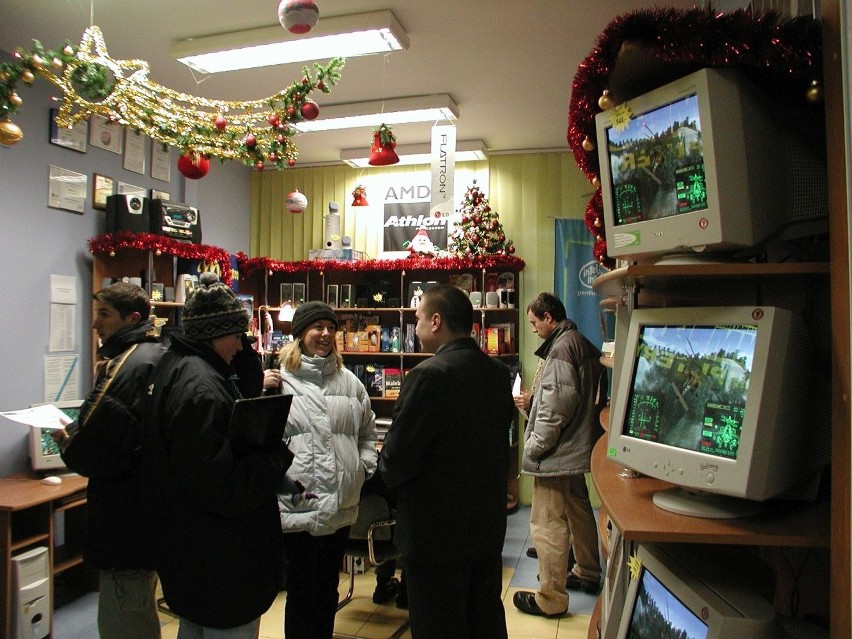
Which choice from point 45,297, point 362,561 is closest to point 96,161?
point 45,297

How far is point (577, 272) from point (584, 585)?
8.96ft

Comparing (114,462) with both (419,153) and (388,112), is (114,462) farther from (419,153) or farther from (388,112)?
(419,153)

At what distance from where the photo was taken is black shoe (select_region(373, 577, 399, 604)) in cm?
369

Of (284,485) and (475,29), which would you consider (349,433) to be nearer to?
(284,485)

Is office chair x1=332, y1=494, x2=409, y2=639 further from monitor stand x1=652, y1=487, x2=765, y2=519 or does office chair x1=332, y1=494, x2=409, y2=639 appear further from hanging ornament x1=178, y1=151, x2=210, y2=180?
monitor stand x1=652, y1=487, x2=765, y2=519

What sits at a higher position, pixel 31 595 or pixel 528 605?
pixel 31 595

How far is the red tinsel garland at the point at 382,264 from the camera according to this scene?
5.55 metres

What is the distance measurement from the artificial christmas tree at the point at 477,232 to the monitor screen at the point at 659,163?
412 cm

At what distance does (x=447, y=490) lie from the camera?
2160mm

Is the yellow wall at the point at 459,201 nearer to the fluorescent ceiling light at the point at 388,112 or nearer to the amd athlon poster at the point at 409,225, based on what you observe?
the amd athlon poster at the point at 409,225

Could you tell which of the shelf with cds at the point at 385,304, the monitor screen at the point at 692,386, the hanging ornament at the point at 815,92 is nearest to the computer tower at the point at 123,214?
the shelf with cds at the point at 385,304

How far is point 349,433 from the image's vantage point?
9.33 ft

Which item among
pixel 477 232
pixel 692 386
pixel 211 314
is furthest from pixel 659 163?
pixel 477 232

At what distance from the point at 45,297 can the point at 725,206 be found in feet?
13.4
